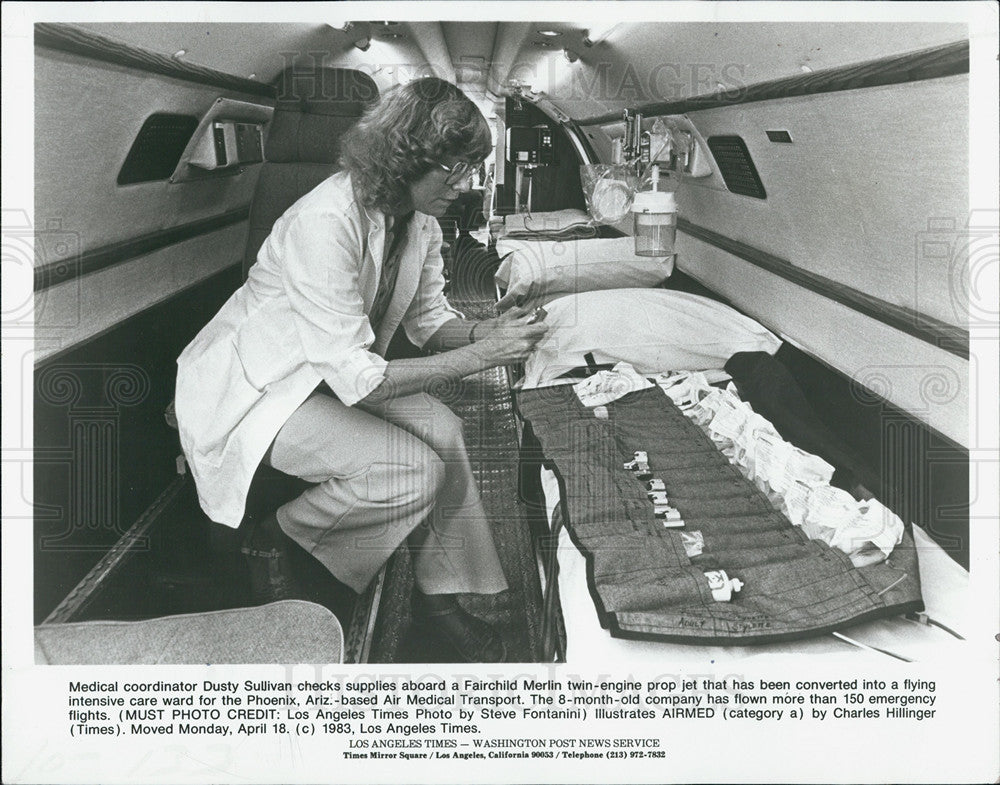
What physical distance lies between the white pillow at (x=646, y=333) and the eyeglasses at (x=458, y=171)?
0.93 feet

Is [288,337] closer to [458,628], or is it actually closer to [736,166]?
[458,628]

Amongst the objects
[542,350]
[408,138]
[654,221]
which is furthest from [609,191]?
[408,138]

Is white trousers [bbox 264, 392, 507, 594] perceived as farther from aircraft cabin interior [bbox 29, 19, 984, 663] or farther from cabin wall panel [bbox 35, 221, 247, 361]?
cabin wall panel [bbox 35, 221, 247, 361]

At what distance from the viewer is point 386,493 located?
4.02 feet

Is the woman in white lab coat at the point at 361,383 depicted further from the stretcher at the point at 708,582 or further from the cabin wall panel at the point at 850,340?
the cabin wall panel at the point at 850,340

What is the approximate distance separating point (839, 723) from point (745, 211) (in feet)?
2.78

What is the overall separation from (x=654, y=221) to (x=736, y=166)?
6.7 inches

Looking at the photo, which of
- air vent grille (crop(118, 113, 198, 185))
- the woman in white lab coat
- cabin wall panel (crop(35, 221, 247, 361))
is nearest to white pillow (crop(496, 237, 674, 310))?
the woman in white lab coat

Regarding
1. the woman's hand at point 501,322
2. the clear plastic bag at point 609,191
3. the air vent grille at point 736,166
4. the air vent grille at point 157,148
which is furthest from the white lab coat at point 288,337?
the air vent grille at point 736,166

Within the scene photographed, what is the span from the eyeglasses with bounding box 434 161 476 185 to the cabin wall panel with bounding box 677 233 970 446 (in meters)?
0.48

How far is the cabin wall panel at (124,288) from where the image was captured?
1181 millimetres

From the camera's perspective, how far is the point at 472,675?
1.21 metres

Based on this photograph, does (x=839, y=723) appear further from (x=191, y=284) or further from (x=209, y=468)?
(x=191, y=284)

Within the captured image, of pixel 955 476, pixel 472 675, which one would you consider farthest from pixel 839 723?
pixel 472 675
